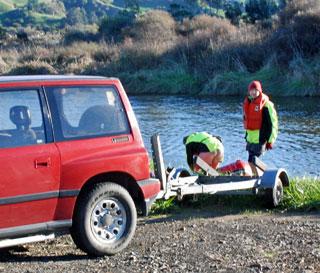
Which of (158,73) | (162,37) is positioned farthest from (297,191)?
(162,37)

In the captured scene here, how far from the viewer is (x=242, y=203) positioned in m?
9.93

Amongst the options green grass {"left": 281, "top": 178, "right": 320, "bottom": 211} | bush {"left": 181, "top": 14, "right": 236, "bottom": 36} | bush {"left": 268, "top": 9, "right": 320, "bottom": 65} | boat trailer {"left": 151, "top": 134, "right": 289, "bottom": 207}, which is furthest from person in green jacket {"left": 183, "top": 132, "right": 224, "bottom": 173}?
bush {"left": 181, "top": 14, "right": 236, "bottom": 36}

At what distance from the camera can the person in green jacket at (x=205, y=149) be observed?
10.7 metres

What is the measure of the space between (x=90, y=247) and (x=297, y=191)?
4.04 meters

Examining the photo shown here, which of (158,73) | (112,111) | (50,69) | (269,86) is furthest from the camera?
(50,69)

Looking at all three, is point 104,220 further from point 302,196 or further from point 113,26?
point 113,26

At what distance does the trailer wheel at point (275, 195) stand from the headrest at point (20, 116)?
3920 mm

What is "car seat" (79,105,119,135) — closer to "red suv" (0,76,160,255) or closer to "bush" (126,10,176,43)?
"red suv" (0,76,160,255)

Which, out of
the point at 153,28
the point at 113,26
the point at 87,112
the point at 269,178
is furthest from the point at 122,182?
the point at 113,26

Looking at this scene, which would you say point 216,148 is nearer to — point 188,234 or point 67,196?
point 188,234

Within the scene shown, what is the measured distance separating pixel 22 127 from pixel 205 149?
447cm

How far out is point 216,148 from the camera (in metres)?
10.8

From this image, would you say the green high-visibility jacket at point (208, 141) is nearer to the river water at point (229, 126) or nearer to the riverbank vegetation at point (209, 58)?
the river water at point (229, 126)

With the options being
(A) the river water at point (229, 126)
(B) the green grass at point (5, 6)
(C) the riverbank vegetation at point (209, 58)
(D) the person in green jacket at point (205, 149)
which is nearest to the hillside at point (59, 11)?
(B) the green grass at point (5, 6)
